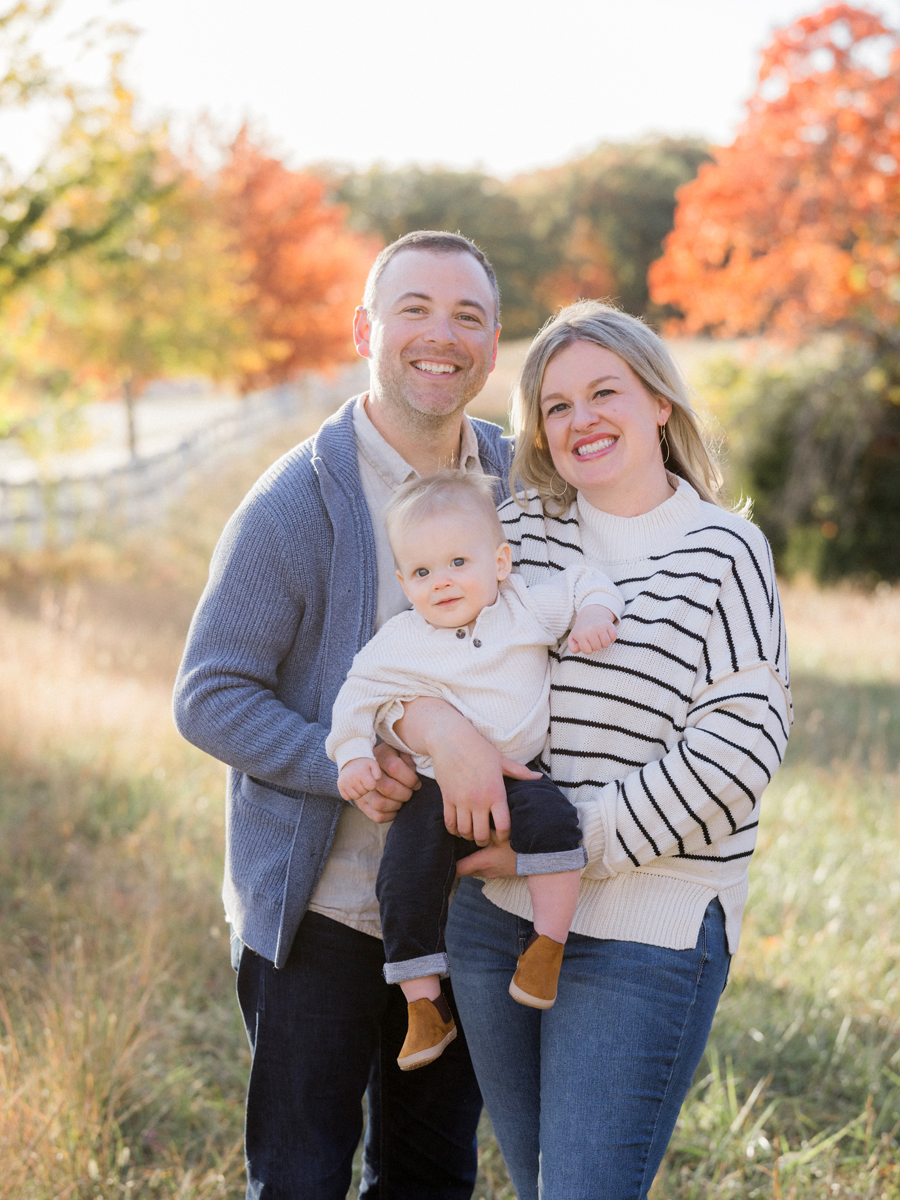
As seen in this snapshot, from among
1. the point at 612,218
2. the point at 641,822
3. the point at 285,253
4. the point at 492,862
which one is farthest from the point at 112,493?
the point at 612,218

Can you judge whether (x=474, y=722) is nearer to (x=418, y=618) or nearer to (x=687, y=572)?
(x=418, y=618)

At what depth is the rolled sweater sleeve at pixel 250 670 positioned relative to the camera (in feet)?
7.56

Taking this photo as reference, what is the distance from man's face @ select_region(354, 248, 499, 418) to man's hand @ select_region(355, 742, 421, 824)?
0.90 m

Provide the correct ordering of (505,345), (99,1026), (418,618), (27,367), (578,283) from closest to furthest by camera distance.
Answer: (418,618) < (99,1026) < (27,367) < (578,283) < (505,345)

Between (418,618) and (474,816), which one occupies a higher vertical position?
(418,618)

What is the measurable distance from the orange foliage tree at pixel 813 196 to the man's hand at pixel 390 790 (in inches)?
416

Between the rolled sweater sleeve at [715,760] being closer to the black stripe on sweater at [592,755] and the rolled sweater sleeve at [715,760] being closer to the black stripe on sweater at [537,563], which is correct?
the black stripe on sweater at [592,755]

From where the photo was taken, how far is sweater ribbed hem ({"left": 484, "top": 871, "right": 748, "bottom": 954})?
2.08 metres

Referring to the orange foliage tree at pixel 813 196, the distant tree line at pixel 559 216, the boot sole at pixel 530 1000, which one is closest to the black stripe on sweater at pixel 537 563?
the boot sole at pixel 530 1000

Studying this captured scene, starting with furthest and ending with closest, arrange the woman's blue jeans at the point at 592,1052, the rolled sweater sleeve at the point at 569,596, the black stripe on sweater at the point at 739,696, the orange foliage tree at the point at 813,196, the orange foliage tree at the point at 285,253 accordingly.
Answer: the orange foliage tree at the point at 285,253 → the orange foliage tree at the point at 813,196 → the rolled sweater sleeve at the point at 569,596 → the black stripe on sweater at the point at 739,696 → the woman's blue jeans at the point at 592,1052

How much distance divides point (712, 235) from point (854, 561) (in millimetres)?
4288

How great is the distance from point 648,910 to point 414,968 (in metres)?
0.50

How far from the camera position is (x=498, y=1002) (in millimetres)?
2217

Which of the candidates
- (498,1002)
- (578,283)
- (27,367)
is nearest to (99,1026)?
(498,1002)
